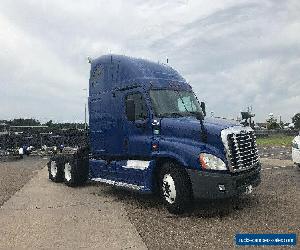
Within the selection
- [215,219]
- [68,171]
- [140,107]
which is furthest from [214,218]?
[68,171]

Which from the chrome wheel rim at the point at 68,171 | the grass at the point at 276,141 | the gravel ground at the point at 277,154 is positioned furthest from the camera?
the grass at the point at 276,141

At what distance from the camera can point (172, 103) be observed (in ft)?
30.8

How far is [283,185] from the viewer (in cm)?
1139

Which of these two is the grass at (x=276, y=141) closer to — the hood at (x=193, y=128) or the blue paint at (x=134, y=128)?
the blue paint at (x=134, y=128)

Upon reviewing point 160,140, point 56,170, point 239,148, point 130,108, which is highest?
point 130,108

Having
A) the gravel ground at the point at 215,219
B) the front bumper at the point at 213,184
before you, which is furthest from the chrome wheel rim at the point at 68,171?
the front bumper at the point at 213,184

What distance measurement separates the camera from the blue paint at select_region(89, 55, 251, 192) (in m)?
8.05

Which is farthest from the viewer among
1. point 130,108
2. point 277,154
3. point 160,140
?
point 277,154

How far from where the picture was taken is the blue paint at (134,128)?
8.05 metres

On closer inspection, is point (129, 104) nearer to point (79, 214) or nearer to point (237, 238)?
point (79, 214)

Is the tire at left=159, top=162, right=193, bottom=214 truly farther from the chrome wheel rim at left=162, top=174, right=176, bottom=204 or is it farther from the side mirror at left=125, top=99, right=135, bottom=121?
the side mirror at left=125, top=99, right=135, bottom=121

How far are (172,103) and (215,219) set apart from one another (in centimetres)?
310

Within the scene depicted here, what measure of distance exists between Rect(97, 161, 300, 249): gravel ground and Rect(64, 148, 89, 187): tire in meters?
2.45

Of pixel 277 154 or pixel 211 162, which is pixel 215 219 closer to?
pixel 211 162
